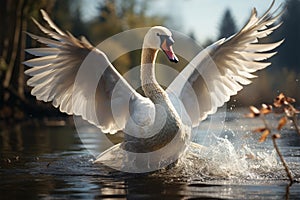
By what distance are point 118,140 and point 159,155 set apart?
5.15 m

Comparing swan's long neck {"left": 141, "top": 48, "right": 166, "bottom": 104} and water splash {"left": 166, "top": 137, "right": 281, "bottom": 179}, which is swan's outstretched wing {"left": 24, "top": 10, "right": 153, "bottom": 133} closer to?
swan's long neck {"left": 141, "top": 48, "right": 166, "bottom": 104}

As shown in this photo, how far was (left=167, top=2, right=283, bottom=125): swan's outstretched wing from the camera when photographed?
30.9ft

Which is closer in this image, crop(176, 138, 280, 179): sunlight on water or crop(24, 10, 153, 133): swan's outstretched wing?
crop(176, 138, 280, 179): sunlight on water

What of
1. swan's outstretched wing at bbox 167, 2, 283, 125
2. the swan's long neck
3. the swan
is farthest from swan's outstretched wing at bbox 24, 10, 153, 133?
swan's outstretched wing at bbox 167, 2, 283, 125

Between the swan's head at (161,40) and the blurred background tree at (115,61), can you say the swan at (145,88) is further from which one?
the blurred background tree at (115,61)

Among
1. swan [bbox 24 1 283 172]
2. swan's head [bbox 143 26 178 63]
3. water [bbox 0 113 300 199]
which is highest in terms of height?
swan's head [bbox 143 26 178 63]

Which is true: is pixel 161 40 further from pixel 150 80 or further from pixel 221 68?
pixel 221 68

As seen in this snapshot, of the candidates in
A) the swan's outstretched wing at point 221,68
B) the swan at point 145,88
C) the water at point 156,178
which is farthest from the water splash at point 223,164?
the swan's outstretched wing at point 221,68

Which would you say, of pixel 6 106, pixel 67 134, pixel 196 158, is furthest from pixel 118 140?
pixel 6 106

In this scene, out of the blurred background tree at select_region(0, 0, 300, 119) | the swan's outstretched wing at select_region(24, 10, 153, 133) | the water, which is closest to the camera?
the water

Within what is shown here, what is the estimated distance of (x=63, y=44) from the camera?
861 centimetres

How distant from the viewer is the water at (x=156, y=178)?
6910 mm

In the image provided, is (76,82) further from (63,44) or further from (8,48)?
(8,48)

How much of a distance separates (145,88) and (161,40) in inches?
25.2
